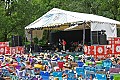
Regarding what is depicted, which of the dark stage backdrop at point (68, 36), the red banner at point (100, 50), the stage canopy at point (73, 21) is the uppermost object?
the stage canopy at point (73, 21)

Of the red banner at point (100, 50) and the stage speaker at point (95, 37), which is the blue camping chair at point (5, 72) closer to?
the red banner at point (100, 50)

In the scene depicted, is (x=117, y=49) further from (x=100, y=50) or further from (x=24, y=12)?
(x=24, y=12)

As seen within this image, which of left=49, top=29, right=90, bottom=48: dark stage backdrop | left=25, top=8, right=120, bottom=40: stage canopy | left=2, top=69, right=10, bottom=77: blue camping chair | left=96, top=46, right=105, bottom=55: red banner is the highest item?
left=25, top=8, right=120, bottom=40: stage canopy

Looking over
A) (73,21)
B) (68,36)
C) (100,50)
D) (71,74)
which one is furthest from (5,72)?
(68,36)

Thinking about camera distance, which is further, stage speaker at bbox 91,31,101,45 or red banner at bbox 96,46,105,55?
stage speaker at bbox 91,31,101,45

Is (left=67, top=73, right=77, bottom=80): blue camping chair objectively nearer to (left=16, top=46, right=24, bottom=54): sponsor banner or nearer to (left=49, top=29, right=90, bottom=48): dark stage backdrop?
(left=16, top=46, right=24, bottom=54): sponsor banner

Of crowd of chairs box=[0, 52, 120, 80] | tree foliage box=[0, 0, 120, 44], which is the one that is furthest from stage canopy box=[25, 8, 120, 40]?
crowd of chairs box=[0, 52, 120, 80]

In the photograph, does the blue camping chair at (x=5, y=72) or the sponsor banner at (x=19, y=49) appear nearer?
the blue camping chair at (x=5, y=72)

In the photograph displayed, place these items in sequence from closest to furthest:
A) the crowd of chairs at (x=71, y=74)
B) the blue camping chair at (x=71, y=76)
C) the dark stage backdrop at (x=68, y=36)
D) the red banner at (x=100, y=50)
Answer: the crowd of chairs at (x=71, y=74)
the blue camping chair at (x=71, y=76)
the red banner at (x=100, y=50)
the dark stage backdrop at (x=68, y=36)

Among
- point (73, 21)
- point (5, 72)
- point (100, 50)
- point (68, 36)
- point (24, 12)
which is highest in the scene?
point (24, 12)

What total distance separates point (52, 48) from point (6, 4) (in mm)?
7590

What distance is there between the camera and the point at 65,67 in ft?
31.1

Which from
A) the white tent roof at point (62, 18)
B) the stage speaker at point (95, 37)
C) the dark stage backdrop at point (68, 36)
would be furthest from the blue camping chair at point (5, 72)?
the dark stage backdrop at point (68, 36)

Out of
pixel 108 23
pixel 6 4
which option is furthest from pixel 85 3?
pixel 108 23
